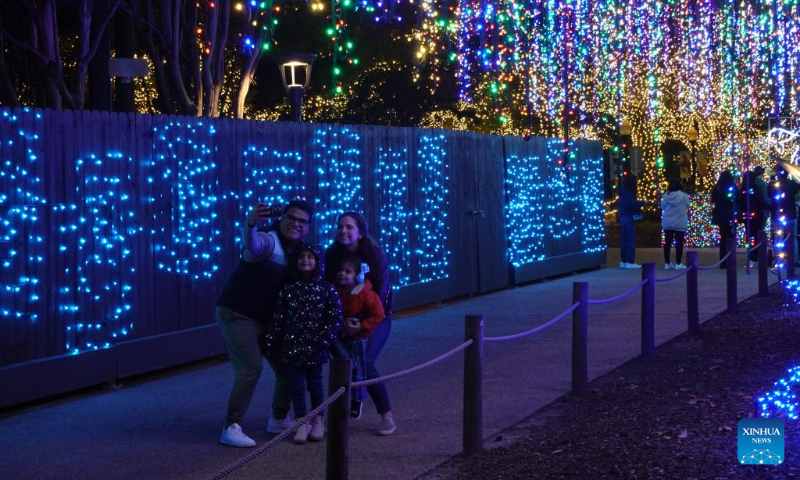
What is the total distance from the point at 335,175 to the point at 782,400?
21.9ft

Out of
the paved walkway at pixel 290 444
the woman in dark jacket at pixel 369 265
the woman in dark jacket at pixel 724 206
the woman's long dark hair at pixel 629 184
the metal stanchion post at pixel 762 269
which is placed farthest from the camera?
the woman's long dark hair at pixel 629 184

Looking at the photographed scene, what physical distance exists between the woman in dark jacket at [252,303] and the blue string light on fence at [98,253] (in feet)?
7.91

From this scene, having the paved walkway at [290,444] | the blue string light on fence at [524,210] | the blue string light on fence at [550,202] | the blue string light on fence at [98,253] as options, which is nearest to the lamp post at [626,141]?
the blue string light on fence at [550,202]

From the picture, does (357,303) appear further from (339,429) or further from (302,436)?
(339,429)

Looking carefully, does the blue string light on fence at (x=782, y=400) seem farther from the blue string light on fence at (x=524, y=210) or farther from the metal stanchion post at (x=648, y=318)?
the blue string light on fence at (x=524, y=210)

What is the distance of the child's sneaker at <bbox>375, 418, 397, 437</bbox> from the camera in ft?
27.2

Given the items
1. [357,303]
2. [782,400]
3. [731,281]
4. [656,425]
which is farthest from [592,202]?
[357,303]

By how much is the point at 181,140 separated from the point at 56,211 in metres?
1.92

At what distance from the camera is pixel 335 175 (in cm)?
1444

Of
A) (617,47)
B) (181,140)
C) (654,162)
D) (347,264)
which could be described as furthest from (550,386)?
(654,162)

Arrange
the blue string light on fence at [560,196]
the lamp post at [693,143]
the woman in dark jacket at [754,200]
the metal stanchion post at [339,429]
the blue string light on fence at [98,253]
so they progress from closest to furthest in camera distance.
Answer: the metal stanchion post at [339,429]
the blue string light on fence at [98,253]
the blue string light on fence at [560,196]
the woman in dark jacket at [754,200]
the lamp post at [693,143]

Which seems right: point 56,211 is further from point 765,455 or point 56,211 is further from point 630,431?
point 765,455

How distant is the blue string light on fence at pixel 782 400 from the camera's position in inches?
341

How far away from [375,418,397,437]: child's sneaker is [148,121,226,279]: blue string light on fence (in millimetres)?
3643
